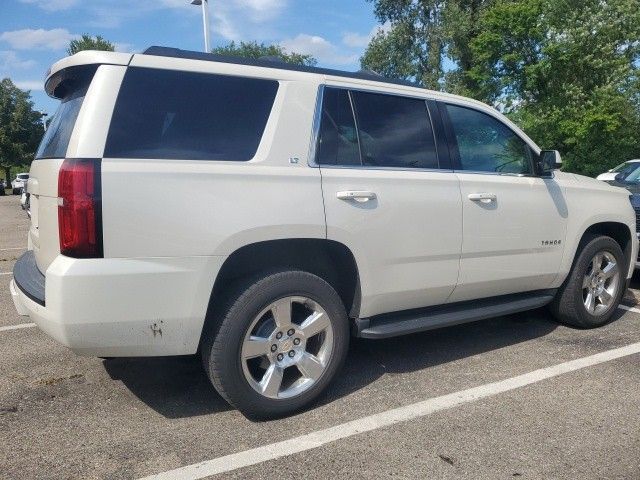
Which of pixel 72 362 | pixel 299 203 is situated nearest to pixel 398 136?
pixel 299 203

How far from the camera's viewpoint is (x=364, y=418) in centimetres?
316

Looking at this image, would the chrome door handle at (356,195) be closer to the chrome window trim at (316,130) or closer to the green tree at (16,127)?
the chrome window trim at (316,130)

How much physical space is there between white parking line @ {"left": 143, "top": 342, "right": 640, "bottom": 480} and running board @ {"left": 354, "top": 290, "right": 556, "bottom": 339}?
1.49 feet

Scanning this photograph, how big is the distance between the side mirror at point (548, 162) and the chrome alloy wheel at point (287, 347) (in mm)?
2286

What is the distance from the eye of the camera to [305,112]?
3.26 m

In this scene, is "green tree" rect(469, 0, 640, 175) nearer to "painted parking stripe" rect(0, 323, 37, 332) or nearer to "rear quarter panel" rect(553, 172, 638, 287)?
"rear quarter panel" rect(553, 172, 638, 287)

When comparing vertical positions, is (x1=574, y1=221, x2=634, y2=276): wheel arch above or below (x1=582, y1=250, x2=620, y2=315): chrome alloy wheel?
above

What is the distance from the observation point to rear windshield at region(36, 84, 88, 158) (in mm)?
2888

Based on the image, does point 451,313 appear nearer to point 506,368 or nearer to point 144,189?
point 506,368

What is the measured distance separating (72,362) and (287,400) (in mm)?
1816

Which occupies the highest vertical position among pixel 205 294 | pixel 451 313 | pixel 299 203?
pixel 299 203

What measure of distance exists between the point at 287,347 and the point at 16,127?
203ft

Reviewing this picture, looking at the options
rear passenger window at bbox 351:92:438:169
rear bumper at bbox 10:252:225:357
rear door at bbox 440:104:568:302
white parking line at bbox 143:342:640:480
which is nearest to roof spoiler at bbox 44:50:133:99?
rear bumper at bbox 10:252:225:357

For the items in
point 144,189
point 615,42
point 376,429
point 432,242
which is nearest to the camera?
point 144,189
